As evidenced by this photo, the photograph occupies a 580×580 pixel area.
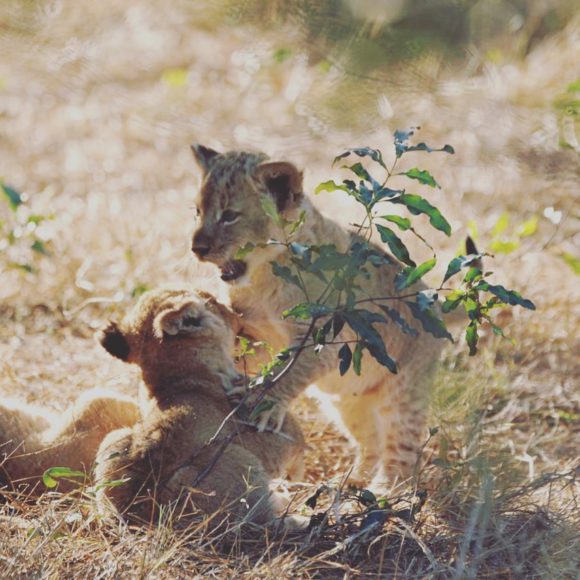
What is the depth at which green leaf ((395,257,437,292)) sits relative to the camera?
349cm

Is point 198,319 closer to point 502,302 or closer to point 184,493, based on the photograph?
point 184,493

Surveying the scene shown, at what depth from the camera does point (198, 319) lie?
4137 mm

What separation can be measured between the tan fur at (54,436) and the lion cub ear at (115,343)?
0.19 meters

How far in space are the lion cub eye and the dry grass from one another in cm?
44

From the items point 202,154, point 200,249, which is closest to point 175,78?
point 202,154

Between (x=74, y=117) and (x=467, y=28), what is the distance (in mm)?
7525

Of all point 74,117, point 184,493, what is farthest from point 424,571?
point 74,117

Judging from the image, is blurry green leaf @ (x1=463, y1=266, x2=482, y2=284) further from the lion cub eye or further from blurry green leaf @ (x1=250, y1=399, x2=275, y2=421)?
the lion cub eye

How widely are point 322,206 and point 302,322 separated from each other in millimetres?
A: 3342

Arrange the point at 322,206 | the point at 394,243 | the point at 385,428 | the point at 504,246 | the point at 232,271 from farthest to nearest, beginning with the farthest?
the point at 322,206 < the point at 504,246 < the point at 385,428 < the point at 232,271 < the point at 394,243

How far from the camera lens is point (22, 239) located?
6.55 m

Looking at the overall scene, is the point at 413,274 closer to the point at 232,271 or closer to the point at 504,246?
the point at 232,271

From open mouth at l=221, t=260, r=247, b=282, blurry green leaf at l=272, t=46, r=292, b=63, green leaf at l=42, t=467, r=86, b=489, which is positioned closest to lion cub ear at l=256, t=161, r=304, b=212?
open mouth at l=221, t=260, r=247, b=282

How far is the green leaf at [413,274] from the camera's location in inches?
137
